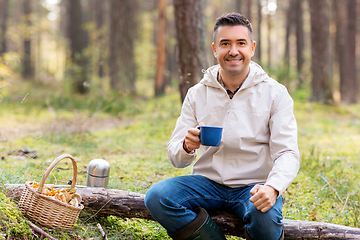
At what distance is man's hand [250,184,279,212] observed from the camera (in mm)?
2082

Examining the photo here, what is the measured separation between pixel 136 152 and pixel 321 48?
25.4 feet

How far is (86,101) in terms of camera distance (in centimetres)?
920

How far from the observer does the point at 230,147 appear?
2490mm

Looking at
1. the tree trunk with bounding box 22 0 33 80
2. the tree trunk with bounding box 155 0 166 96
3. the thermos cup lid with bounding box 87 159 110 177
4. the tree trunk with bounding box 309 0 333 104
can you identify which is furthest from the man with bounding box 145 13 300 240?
the tree trunk with bounding box 22 0 33 80

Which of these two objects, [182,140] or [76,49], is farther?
[76,49]

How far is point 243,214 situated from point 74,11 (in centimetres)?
1147

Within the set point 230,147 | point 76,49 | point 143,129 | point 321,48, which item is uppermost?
point 76,49

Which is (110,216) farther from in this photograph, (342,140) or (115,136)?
(342,140)

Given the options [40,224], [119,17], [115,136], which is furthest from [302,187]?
[119,17]

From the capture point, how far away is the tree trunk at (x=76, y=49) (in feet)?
38.0

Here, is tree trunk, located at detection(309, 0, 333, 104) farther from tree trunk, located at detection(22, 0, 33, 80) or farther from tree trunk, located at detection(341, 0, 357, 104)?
tree trunk, located at detection(22, 0, 33, 80)

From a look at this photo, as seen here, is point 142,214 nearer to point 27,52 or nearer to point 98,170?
point 98,170

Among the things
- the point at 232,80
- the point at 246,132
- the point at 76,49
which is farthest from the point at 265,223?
the point at 76,49

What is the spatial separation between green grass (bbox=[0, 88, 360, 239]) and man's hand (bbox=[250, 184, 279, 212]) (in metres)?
1.04
